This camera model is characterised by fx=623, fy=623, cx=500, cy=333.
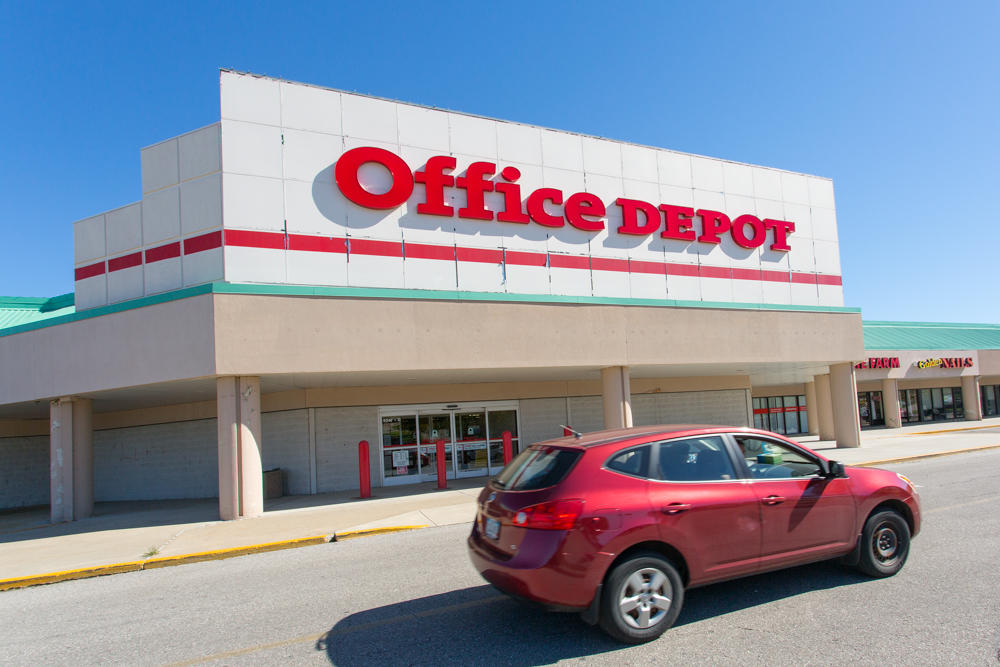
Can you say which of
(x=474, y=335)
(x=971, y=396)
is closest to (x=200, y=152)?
(x=474, y=335)

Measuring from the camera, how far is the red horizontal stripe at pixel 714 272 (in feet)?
60.4

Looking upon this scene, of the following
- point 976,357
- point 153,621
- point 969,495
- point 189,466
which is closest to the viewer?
point 153,621

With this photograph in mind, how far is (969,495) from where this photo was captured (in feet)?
34.0

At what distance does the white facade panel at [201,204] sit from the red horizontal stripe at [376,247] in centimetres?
281

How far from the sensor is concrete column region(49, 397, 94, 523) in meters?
14.5

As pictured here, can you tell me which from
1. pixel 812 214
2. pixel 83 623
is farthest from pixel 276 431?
pixel 812 214

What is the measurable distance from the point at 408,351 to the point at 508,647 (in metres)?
9.33

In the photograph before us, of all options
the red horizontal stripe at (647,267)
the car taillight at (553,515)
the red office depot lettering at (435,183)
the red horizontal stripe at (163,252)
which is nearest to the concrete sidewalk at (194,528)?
the red horizontal stripe at (163,252)

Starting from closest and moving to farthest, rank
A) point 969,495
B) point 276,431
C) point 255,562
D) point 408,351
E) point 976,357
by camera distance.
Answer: point 255,562
point 969,495
point 408,351
point 276,431
point 976,357

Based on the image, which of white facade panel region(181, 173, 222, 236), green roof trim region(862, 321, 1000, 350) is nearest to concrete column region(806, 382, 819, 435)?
green roof trim region(862, 321, 1000, 350)

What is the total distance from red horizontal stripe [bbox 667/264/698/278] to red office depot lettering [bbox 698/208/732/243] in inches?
35.3

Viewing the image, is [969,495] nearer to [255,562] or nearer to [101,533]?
[255,562]

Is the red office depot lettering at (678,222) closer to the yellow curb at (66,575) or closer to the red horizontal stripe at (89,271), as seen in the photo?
the red horizontal stripe at (89,271)

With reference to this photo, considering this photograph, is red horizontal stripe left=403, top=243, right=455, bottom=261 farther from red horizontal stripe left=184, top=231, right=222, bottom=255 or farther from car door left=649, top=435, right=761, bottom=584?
car door left=649, top=435, right=761, bottom=584
